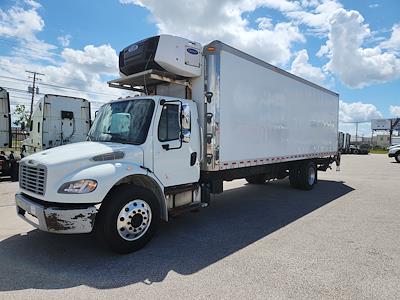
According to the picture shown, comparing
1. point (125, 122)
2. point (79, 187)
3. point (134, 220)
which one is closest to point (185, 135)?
point (125, 122)

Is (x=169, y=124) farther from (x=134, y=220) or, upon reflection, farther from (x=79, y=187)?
(x=79, y=187)

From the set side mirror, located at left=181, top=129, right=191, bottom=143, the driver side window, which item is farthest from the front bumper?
side mirror, located at left=181, top=129, right=191, bottom=143

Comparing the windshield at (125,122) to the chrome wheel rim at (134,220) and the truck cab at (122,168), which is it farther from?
the chrome wheel rim at (134,220)

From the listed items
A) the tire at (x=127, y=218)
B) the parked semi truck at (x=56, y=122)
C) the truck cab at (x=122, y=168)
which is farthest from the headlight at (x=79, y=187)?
the parked semi truck at (x=56, y=122)

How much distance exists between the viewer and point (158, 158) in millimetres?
5352

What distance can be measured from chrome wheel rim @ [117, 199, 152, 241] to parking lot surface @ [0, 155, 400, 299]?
0.31m

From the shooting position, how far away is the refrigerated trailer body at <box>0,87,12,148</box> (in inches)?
504

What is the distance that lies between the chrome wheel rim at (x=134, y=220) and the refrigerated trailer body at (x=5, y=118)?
35.6ft

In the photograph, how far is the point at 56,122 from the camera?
14688 millimetres

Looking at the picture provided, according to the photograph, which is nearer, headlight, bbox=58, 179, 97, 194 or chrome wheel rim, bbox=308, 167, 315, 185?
headlight, bbox=58, 179, 97, 194

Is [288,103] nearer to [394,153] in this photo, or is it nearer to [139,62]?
[139,62]

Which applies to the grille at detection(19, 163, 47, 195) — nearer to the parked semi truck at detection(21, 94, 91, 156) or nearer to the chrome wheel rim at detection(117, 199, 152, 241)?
the chrome wheel rim at detection(117, 199, 152, 241)

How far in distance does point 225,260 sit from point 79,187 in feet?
7.50

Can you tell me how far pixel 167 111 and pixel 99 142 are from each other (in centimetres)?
131
